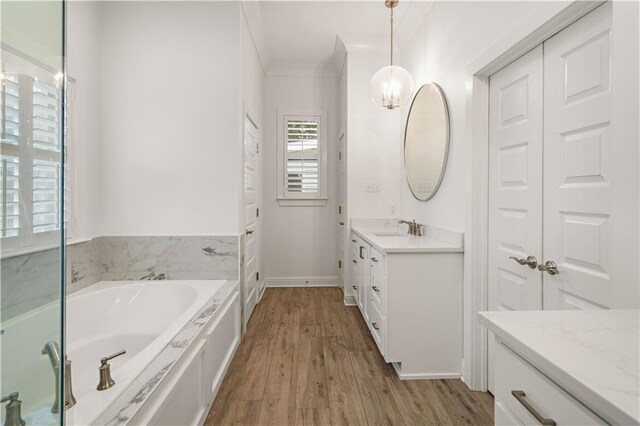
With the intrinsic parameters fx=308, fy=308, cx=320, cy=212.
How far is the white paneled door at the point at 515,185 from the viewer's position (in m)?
1.51

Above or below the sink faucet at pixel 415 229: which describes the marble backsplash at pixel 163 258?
below

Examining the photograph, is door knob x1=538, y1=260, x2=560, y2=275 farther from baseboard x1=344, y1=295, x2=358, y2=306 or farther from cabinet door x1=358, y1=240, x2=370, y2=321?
baseboard x1=344, y1=295, x2=358, y2=306

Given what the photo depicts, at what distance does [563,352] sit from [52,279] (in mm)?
1022

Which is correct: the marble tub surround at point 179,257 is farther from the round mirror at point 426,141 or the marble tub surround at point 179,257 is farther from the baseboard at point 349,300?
the round mirror at point 426,141

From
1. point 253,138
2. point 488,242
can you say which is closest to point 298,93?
point 253,138

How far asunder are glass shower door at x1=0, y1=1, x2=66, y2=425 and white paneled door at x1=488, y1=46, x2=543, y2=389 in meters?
1.82

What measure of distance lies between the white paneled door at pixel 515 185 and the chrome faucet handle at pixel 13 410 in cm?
187

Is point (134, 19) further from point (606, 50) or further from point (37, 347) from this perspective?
point (606, 50)

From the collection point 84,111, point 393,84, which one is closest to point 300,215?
point 393,84

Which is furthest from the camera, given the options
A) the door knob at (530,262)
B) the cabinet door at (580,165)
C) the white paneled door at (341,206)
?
the white paneled door at (341,206)

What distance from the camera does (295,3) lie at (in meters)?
2.73

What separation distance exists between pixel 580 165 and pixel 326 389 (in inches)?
68.7

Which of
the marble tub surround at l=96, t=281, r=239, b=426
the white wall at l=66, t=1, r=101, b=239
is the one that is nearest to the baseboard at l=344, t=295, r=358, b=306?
the marble tub surround at l=96, t=281, r=239, b=426

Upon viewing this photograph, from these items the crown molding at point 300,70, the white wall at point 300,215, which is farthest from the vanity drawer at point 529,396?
the crown molding at point 300,70
